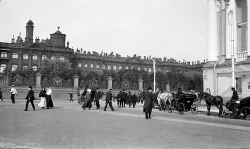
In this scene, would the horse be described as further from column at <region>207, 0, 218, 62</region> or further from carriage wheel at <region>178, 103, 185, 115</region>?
column at <region>207, 0, 218, 62</region>

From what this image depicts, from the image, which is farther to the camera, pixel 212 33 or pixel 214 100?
pixel 212 33

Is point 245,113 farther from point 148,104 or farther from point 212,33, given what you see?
point 212,33

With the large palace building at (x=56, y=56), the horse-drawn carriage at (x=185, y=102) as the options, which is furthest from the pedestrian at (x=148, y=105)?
the large palace building at (x=56, y=56)

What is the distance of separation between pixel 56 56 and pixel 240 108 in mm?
87277

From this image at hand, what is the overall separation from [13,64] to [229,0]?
81.2 m

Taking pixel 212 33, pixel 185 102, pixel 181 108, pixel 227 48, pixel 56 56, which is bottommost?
pixel 181 108

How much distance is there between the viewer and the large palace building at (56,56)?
296 feet

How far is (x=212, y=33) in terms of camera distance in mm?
28062

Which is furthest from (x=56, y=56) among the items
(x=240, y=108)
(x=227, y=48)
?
(x=240, y=108)

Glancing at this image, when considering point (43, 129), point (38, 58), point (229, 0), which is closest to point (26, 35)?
point (38, 58)

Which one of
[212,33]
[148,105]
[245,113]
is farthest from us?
[212,33]

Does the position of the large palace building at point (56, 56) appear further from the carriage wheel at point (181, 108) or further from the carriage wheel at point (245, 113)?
the carriage wheel at point (245, 113)

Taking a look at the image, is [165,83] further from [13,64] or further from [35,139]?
[13,64]

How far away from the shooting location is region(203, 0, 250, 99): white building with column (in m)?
24.6
